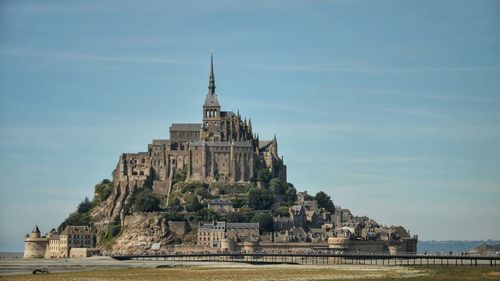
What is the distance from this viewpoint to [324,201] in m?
172

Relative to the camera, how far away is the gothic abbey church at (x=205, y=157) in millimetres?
167875

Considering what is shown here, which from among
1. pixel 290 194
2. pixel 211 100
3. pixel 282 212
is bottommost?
pixel 282 212

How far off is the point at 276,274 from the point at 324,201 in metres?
74.7

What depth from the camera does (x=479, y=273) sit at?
99.3 m

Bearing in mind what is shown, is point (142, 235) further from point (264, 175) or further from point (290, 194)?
point (290, 194)

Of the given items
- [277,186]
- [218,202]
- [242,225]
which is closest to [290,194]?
[277,186]

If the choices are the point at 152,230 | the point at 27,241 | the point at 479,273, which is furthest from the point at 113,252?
the point at 479,273

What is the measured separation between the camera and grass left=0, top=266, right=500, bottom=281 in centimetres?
9200

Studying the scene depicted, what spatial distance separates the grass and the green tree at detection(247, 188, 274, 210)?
50.7m

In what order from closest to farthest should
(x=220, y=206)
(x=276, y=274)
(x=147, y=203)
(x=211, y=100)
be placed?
(x=276, y=274) → (x=220, y=206) → (x=147, y=203) → (x=211, y=100)

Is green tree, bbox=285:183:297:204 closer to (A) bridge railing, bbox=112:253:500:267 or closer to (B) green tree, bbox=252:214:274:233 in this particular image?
(B) green tree, bbox=252:214:274:233

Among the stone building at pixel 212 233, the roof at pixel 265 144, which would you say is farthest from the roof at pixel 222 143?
the stone building at pixel 212 233

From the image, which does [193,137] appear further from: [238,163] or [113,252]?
[113,252]

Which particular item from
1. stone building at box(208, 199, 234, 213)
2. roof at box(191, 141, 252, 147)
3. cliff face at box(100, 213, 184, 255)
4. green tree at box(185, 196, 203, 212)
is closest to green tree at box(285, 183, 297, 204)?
roof at box(191, 141, 252, 147)
